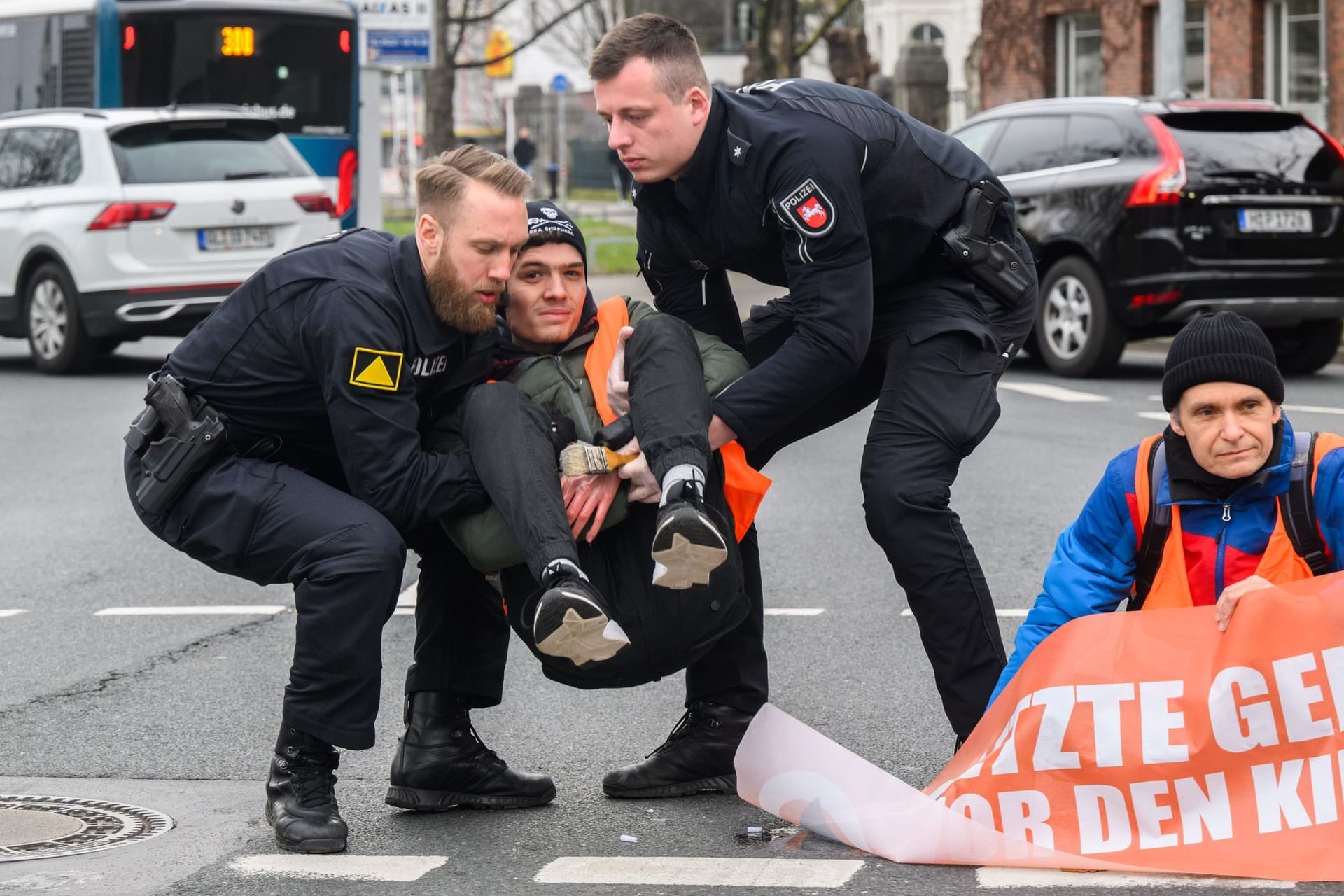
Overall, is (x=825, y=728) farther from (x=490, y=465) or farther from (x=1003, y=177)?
(x=1003, y=177)

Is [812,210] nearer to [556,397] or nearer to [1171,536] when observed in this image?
[556,397]

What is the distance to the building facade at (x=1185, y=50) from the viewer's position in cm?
2536

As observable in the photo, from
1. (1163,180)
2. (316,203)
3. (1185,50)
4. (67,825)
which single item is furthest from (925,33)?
(67,825)

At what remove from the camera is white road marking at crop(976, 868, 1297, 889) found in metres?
3.75

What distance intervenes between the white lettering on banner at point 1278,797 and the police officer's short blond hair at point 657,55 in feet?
6.14

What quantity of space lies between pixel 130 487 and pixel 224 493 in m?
0.29

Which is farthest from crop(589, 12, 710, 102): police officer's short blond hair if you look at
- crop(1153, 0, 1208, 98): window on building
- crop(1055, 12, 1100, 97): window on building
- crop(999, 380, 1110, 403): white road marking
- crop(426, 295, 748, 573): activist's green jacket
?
crop(1055, 12, 1100, 97): window on building

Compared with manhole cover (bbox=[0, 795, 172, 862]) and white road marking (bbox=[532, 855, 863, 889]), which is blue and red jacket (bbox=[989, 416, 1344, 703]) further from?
manhole cover (bbox=[0, 795, 172, 862])

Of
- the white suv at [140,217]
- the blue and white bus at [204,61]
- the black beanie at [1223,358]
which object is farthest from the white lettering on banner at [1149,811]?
the blue and white bus at [204,61]

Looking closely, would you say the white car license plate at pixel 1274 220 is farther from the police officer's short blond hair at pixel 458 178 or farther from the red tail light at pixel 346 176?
the red tail light at pixel 346 176

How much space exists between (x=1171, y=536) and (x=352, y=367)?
1722 millimetres

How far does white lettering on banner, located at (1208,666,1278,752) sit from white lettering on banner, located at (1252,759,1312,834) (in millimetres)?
50

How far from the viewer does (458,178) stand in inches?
172

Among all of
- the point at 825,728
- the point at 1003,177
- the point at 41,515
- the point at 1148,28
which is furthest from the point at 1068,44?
the point at 825,728
